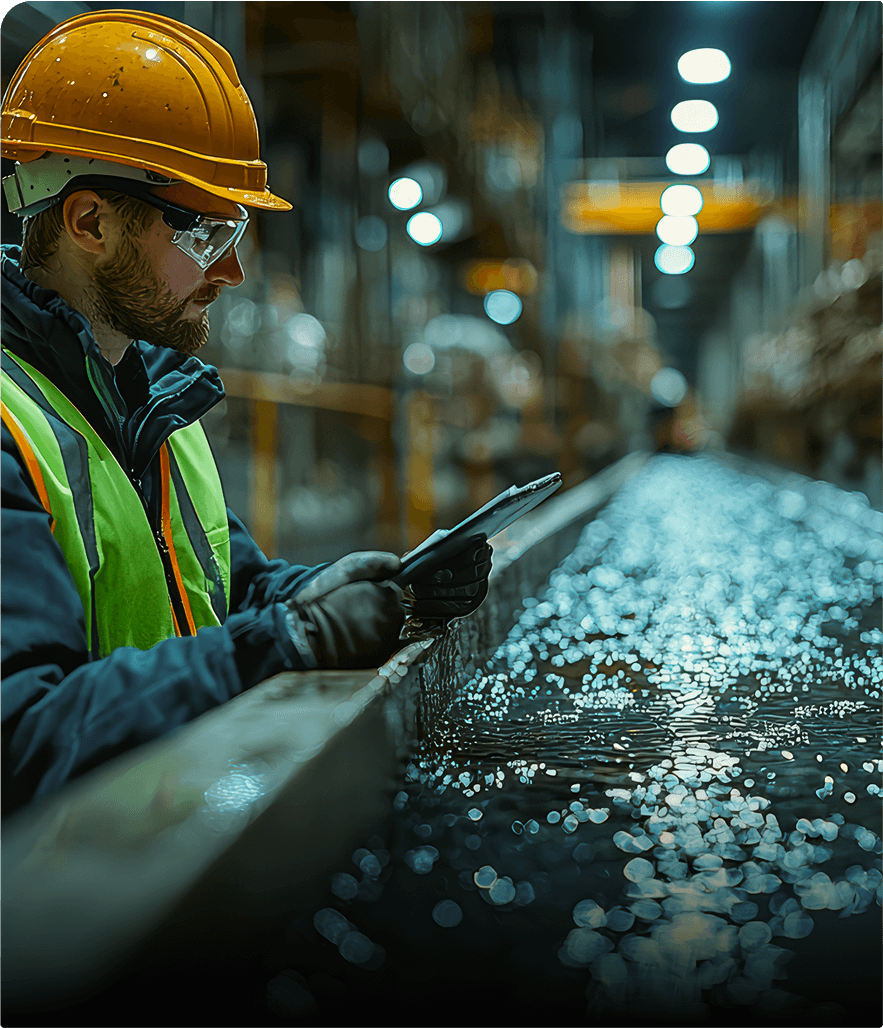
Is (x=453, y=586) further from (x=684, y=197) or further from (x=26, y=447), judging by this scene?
(x=684, y=197)

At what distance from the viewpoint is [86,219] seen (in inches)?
25.2

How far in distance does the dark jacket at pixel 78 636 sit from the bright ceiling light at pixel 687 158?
29.3 inches

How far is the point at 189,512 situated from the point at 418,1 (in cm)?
218

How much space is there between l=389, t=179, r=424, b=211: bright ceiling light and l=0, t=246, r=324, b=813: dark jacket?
2.47 meters

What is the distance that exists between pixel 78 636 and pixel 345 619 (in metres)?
0.19

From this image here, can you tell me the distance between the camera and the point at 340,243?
11.0 feet

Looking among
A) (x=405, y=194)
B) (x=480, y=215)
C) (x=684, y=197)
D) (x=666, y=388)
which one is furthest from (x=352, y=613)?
(x=666, y=388)

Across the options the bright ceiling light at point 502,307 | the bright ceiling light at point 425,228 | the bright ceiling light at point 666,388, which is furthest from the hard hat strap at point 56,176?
the bright ceiling light at point 666,388

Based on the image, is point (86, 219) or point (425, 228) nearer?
point (86, 219)

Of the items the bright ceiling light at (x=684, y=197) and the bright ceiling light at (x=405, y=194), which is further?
the bright ceiling light at (x=405, y=194)

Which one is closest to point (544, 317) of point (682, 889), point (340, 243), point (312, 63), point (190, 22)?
point (340, 243)

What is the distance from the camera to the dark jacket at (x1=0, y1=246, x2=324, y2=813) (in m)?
0.54

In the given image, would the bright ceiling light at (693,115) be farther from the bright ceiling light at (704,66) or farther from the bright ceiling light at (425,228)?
the bright ceiling light at (425,228)

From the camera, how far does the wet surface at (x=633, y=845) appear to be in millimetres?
489
